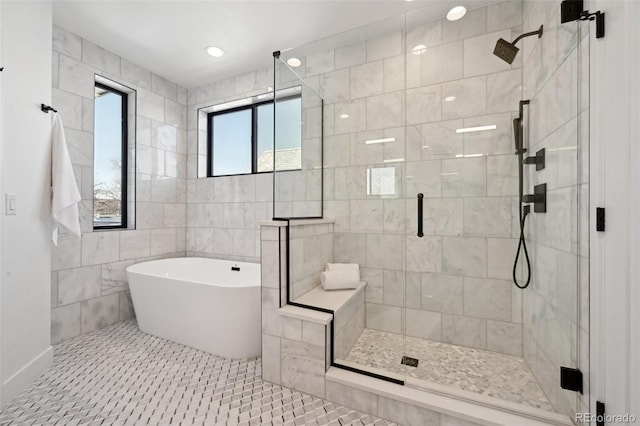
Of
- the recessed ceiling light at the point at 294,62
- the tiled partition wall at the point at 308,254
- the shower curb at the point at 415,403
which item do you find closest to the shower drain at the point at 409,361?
the shower curb at the point at 415,403

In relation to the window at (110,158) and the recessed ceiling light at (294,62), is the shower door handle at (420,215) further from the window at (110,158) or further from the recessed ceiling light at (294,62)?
the window at (110,158)

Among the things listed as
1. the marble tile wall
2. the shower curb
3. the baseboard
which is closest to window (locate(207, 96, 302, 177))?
the marble tile wall

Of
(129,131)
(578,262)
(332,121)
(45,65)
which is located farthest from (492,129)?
(129,131)

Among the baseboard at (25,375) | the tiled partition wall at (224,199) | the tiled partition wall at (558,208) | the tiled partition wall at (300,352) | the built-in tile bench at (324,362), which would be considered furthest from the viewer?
the tiled partition wall at (224,199)

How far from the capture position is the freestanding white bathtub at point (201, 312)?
2.04 m

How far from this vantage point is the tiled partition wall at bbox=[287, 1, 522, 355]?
6.45 feet

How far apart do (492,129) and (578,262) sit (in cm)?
115

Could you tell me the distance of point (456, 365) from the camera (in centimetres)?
179

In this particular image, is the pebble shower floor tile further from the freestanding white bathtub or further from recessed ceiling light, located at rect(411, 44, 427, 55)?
recessed ceiling light, located at rect(411, 44, 427, 55)

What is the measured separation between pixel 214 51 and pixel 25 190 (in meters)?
1.98

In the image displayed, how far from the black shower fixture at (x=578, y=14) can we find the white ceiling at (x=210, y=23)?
1.02 metres

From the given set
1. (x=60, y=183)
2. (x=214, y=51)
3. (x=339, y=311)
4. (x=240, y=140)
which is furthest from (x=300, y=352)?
(x=214, y=51)

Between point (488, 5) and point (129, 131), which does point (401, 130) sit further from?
point (129, 131)

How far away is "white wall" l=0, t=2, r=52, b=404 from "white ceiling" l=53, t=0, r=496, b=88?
0.47 m
